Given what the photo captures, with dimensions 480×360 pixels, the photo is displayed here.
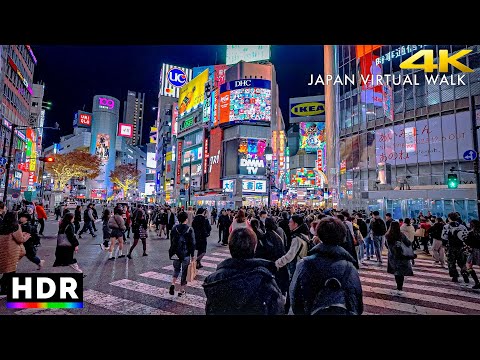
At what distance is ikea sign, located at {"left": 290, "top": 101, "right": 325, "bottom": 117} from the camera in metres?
82.8

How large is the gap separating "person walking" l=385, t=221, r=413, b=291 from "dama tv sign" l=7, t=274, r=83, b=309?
6.66 m

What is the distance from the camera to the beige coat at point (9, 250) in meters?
5.73

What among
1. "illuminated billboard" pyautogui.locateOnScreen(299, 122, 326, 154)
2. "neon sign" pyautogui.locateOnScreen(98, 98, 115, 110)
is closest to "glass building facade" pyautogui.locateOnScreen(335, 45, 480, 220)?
"illuminated billboard" pyautogui.locateOnScreen(299, 122, 326, 154)

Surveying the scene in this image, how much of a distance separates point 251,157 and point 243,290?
5046 cm

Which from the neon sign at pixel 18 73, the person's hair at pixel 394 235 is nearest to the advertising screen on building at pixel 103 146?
the neon sign at pixel 18 73

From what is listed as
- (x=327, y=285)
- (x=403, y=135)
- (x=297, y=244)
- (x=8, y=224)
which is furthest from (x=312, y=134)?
(x=327, y=285)

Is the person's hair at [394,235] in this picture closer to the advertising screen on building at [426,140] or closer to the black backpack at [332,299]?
the black backpack at [332,299]

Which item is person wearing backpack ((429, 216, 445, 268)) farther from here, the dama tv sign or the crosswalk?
the dama tv sign

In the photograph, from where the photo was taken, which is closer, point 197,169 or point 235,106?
point 235,106

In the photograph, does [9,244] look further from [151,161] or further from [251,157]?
[151,161]
